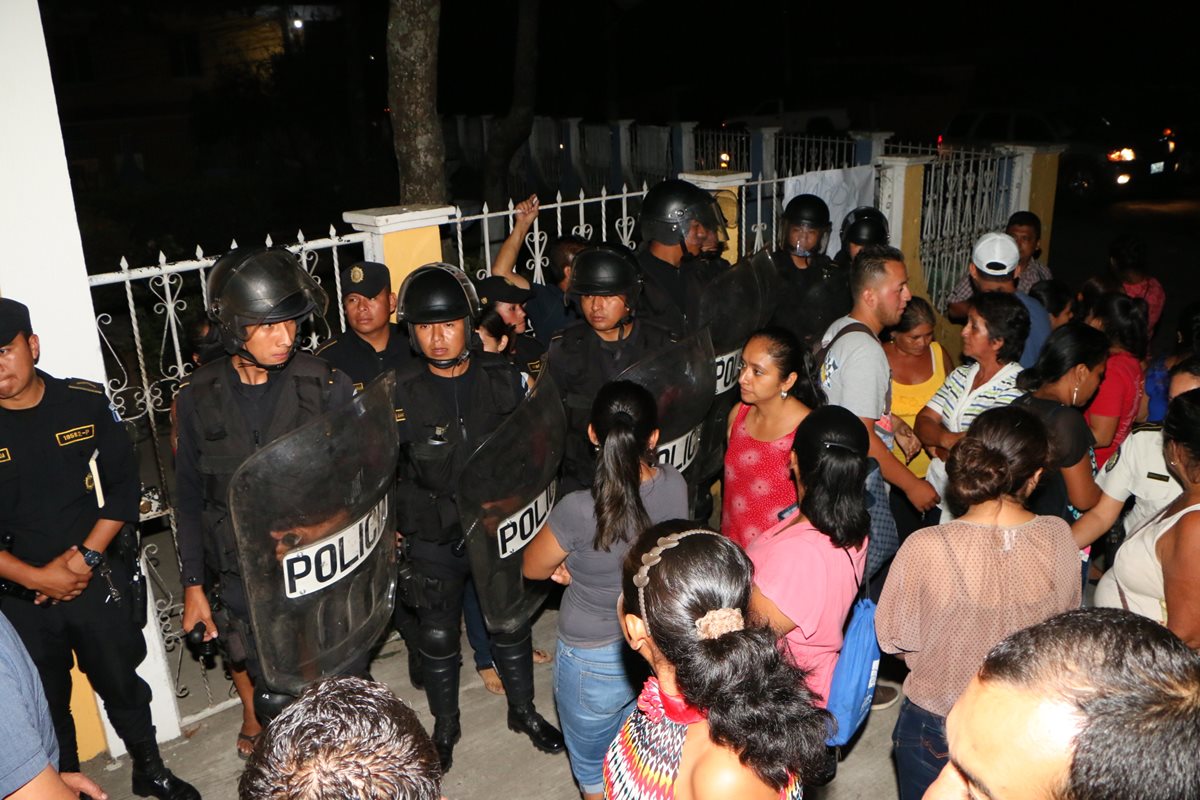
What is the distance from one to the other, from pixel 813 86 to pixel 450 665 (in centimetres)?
2945

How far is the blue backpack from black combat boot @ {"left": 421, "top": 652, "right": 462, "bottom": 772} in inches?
62.9

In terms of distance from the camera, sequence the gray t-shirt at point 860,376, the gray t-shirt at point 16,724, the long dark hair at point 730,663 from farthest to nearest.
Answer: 1. the gray t-shirt at point 860,376
2. the gray t-shirt at point 16,724
3. the long dark hair at point 730,663

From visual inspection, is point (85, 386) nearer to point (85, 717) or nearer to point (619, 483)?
point (85, 717)

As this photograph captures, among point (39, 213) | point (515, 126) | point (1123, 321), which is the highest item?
point (515, 126)

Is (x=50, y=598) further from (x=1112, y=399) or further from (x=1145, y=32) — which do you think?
(x=1145, y=32)

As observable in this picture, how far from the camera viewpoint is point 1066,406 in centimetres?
364

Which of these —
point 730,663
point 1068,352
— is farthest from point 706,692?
point 1068,352

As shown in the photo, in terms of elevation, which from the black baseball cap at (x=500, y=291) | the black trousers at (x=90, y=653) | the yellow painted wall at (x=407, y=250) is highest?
the yellow painted wall at (x=407, y=250)

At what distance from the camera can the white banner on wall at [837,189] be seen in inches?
277

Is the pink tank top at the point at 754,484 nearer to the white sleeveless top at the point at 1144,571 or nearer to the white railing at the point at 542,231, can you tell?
the white sleeveless top at the point at 1144,571

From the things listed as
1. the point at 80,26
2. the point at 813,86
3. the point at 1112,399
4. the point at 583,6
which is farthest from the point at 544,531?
the point at 80,26

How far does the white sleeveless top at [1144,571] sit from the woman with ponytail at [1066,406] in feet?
1.28

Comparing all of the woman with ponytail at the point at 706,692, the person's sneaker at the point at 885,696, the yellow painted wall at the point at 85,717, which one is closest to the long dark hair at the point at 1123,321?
the person's sneaker at the point at 885,696

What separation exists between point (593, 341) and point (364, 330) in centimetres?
105
